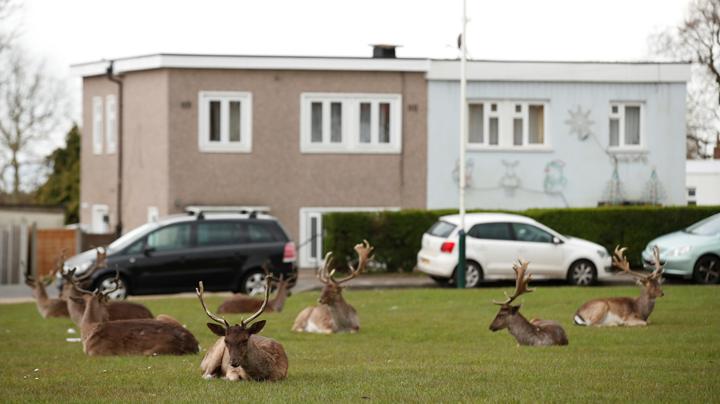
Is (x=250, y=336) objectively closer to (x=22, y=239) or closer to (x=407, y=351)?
(x=407, y=351)

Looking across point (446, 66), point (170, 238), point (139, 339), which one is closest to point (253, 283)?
point (170, 238)

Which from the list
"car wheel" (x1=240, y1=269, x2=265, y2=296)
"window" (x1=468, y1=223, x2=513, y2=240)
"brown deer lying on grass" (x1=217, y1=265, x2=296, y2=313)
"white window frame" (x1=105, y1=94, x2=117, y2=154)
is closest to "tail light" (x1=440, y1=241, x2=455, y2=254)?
"window" (x1=468, y1=223, x2=513, y2=240)

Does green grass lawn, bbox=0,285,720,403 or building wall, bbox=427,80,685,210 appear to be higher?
building wall, bbox=427,80,685,210

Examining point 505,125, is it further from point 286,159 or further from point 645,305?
point 645,305

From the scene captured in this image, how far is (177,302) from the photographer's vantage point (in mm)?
25031

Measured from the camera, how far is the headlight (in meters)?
26.8

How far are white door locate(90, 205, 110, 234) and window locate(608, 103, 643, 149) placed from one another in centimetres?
1444

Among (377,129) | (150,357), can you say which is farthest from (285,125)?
(150,357)

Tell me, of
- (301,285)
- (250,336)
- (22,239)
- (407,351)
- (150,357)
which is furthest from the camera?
(22,239)

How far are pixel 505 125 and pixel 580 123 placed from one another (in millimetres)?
2045

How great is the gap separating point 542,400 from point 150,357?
5492mm

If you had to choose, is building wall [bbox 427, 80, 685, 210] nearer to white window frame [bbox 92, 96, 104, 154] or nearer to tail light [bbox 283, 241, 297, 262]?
tail light [bbox 283, 241, 297, 262]

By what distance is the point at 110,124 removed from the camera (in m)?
37.8

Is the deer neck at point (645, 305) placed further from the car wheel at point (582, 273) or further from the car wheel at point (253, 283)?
the car wheel at point (253, 283)
